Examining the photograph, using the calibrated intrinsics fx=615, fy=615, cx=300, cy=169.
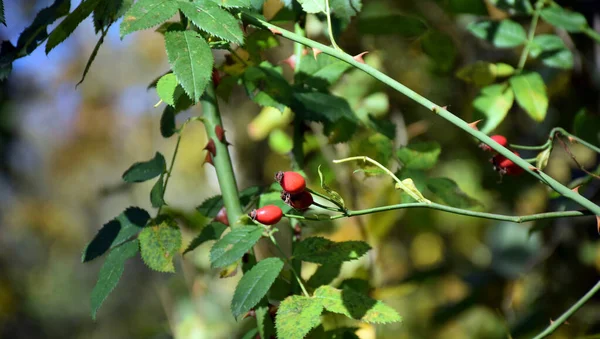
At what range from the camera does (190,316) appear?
1750mm

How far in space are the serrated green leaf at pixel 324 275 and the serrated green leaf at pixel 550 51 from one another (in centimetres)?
50

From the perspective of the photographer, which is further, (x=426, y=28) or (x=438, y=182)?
(x=426, y=28)

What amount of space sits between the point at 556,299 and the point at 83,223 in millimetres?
7214

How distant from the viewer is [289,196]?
0.64m

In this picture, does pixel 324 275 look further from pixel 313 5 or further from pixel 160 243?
pixel 313 5

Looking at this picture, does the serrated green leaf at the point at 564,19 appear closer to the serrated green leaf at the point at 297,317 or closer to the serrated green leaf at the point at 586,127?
the serrated green leaf at the point at 586,127

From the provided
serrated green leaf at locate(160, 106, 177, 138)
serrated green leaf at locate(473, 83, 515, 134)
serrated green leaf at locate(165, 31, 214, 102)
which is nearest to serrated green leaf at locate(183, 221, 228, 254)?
serrated green leaf at locate(160, 106, 177, 138)

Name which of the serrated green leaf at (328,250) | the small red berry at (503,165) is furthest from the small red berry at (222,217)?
the small red berry at (503,165)

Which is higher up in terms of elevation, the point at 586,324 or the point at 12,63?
the point at 12,63

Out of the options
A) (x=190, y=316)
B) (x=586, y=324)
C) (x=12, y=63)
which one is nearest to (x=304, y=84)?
(x=12, y=63)

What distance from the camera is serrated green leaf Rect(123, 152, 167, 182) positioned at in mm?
792

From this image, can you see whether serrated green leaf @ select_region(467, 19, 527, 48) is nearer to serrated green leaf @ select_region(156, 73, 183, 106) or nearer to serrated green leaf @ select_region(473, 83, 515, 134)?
serrated green leaf @ select_region(473, 83, 515, 134)

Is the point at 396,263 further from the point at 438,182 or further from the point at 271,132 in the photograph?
the point at 438,182

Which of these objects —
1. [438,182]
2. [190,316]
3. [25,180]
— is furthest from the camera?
[25,180]
